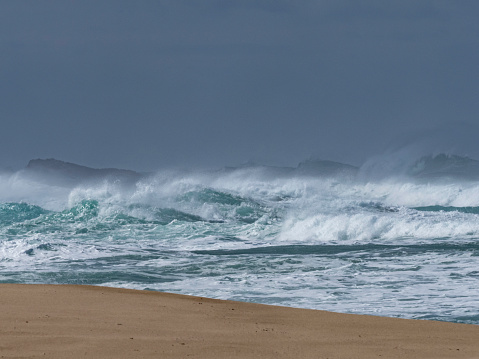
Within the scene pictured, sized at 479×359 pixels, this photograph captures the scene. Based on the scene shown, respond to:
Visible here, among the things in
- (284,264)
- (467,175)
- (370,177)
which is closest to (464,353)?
(284,264)

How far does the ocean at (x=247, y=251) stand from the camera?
8633 millimetres

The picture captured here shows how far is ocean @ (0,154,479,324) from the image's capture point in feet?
28.3

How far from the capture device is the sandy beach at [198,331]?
4840 millimetres

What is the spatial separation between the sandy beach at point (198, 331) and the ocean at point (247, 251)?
3.41 feet

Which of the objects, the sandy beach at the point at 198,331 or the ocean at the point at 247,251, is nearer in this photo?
the sandy beach at the point at 198,331

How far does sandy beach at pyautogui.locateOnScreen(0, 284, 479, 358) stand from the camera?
4840 mm

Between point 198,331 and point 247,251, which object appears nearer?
point 198,331

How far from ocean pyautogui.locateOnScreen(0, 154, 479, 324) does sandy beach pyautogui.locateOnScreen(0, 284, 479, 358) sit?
Answer: 3.41 feet

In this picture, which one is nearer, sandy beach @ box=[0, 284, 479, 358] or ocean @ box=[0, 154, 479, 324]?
sandy beach @ box=[0, 284, 479, 358]

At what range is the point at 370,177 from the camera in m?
55.3

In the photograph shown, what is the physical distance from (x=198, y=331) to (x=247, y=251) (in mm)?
9055

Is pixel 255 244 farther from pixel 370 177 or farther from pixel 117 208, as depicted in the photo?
pixel 370 177

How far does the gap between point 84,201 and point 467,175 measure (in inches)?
1739

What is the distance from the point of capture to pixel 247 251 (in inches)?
579
